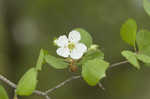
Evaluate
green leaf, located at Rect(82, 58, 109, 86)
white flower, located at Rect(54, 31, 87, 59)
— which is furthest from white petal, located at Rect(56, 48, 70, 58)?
green leaf, located at Rect(82, 58, 109, 86)

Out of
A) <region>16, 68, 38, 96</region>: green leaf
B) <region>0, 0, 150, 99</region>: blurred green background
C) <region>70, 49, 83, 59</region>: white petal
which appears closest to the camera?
<region>16, 68, 38, 96</region>: green leaf

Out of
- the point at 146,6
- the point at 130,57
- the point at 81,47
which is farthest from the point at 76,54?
the point at 146,6

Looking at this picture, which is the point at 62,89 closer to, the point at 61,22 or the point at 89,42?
the point at 61,22

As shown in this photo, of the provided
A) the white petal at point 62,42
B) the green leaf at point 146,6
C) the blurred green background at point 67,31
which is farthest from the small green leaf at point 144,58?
the blurred green background at point 67,31

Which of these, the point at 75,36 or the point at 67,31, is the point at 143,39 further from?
the point at 67,31

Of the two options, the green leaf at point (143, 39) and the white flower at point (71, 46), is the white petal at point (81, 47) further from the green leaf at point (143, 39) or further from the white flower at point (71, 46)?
the green leaf at point (143, 39)

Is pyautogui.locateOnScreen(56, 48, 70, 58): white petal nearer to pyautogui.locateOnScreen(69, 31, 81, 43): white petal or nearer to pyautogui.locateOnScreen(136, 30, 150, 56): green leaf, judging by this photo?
pyautogui.locateOnScreen(69, 31, 81, 43): white petal

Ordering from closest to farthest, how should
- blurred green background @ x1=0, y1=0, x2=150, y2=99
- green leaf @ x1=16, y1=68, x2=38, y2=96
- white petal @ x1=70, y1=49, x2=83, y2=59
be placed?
green leaf @ x1=16, y1=68, x2=38, y2=96
white petal @ x1=70, y1=49, x2=83, y2=59
blurred green background @ x1=0, y1=0, x2=150, y2=99
